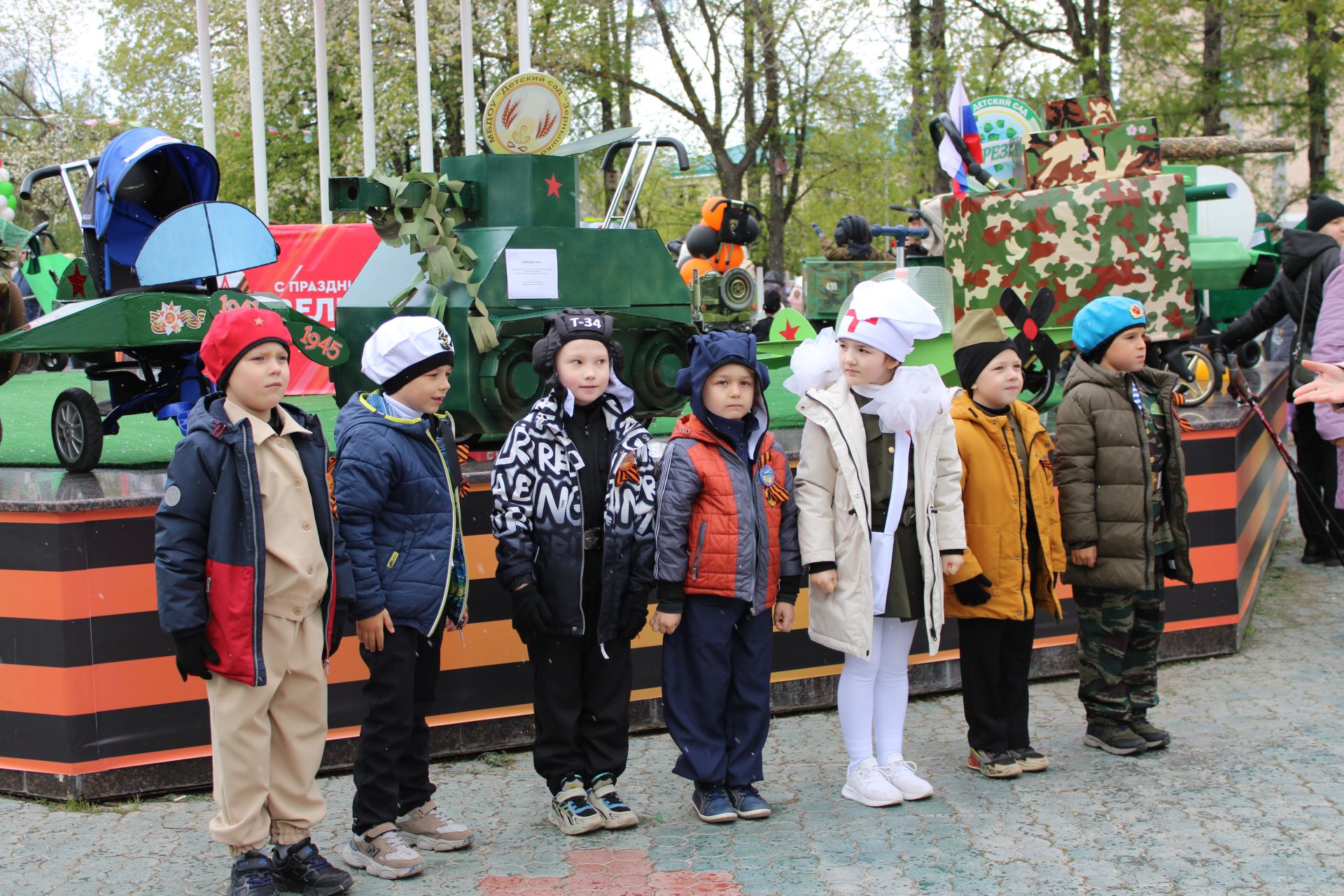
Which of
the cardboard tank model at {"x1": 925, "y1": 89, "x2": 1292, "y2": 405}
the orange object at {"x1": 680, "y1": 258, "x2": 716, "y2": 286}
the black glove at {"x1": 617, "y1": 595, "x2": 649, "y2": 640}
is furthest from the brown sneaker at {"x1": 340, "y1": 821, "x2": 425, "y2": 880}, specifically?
the orange object at {"x1": 680, "y1": 258, "x2": 716, "y2": 286}

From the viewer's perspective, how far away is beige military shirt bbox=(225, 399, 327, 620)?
12.1 ft

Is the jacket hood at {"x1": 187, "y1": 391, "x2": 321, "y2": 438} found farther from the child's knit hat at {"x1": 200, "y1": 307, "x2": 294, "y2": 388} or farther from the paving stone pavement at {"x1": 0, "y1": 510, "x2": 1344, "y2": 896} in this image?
the paving stone pavement at {"x1": 0, "y1": 510, "x2": 1344, "y2": 896}

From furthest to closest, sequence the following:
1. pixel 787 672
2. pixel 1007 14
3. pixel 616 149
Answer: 1. pixel 1007 14
2. pixel 616 149
3. pixel 787 672

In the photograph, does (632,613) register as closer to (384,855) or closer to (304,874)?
(384,855)

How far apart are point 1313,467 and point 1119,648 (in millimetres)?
4217

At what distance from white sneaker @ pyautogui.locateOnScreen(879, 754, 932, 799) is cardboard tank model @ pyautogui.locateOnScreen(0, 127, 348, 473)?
2.92m

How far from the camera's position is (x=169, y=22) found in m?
25.7

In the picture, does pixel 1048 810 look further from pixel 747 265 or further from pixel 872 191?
pixel 872 191

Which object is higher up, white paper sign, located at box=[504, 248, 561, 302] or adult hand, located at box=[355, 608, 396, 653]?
white paper sign, located at box=[504, 248, 561, 302]

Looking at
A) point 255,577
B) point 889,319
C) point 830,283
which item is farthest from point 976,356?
point 830,283

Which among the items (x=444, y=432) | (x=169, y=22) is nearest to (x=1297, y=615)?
(x=444, y=432)

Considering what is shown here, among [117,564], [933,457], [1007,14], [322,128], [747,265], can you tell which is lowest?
[117,564]

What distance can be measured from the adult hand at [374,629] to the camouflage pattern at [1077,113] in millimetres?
6006

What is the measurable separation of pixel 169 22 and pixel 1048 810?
25.6 metres
